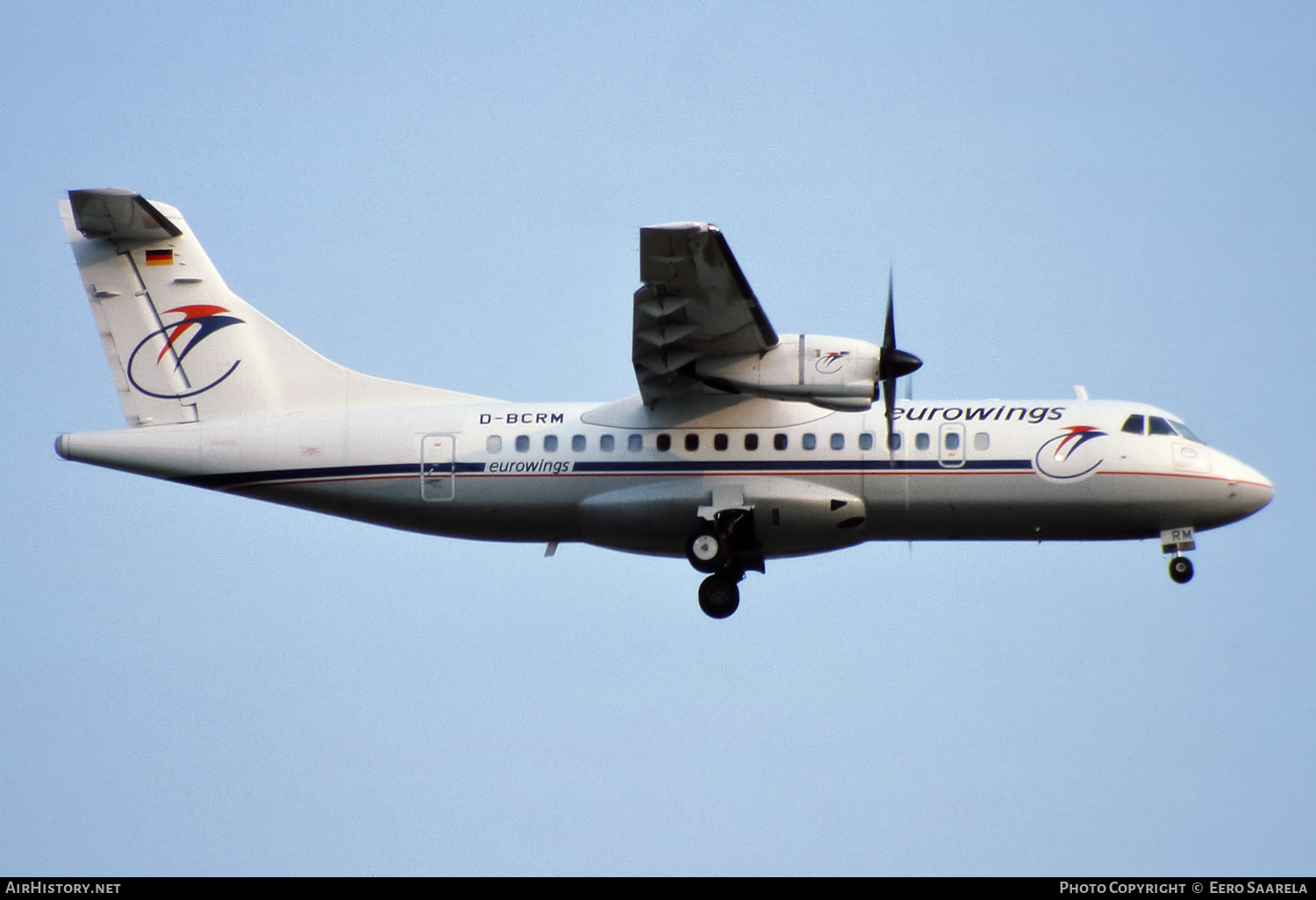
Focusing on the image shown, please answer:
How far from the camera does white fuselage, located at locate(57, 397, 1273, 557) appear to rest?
2258 cm

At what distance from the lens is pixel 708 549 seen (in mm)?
22688

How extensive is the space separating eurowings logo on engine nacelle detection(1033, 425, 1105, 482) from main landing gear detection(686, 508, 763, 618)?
13.5 feet

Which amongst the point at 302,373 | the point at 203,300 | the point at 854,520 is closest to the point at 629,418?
the point at 854,520

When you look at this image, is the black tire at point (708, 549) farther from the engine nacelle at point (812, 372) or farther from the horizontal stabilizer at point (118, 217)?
the horizontal stabilizer at point (118, 217)

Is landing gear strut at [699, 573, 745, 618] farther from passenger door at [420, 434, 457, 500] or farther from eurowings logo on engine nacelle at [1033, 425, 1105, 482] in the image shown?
eurowings logo on engine nacelle at [1033, 425, 1105, 482]

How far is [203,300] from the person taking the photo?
2441cm

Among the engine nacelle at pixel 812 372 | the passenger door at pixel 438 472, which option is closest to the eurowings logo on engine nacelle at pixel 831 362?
the engine nacelle at pixel 812 372

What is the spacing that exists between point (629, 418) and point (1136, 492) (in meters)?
7.09

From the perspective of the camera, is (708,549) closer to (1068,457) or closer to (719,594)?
(719,594)

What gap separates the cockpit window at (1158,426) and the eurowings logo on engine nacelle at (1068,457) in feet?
2.88

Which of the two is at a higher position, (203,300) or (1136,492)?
(203,300)

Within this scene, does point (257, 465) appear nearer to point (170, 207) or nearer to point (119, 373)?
point (119, 373)

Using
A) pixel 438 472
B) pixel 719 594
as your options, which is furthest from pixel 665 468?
pixel 438 472

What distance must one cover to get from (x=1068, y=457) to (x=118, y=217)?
13928 millimetres
